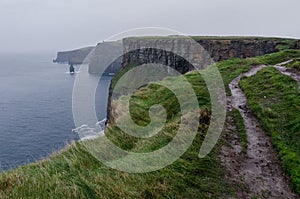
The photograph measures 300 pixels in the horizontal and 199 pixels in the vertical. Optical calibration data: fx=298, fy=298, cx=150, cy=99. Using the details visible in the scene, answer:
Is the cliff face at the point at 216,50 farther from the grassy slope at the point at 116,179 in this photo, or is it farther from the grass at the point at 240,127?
the grassy slope at the point at 116,179

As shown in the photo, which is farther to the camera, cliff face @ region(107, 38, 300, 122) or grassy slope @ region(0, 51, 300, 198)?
cliff face @ region(107, 38, 300, 122)

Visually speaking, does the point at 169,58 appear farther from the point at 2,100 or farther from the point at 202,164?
the point at 202,164

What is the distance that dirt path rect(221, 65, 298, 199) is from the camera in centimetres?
703

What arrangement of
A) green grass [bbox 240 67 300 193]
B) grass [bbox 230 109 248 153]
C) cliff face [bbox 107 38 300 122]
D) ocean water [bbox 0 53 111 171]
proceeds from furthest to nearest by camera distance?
cliff face [bbox 107 38 300 122] → ocean water [bbox 0 53 111 171] → grass [bbox 230 109 248 153] → green grass [bbox 240 67 300 193]

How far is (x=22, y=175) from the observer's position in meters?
7.69

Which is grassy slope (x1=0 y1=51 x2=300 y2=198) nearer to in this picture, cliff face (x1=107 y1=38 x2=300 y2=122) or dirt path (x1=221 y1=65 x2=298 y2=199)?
dirt path (x1=221 y1=65 x2=298 y2=199)

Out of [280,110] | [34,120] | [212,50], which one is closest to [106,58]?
[212,50]

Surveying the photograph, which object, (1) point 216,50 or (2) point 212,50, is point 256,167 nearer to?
(1) point 216,50

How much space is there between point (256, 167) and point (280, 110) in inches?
192

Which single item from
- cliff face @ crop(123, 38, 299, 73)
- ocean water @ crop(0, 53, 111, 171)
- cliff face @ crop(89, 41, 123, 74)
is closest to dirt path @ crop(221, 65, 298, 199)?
ocean water @ crop(0, 53, 111, 171)

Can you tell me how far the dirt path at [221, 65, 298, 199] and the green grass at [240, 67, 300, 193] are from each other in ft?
0.79

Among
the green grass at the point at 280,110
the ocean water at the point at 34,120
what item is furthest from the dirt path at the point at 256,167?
the ocean water at the point at 34,120

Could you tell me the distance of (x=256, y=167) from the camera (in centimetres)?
816

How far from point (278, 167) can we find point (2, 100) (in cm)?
9628
